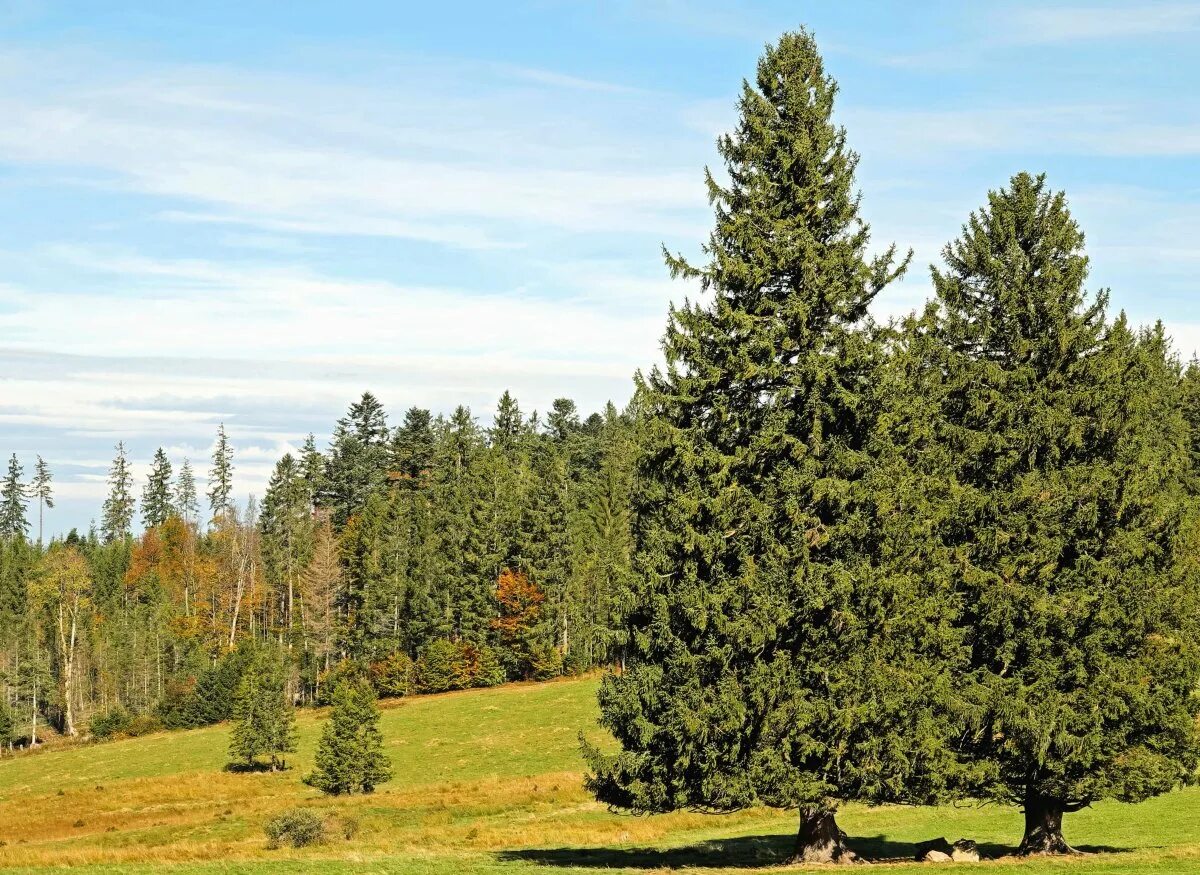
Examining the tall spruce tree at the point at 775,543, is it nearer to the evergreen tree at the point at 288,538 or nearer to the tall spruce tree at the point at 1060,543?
the tall spruce tree at the point at 1060,543

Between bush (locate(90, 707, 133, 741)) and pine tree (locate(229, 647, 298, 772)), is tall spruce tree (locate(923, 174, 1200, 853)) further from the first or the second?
bush (locate(90, 707, 133, 741))

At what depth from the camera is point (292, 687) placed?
11606cm

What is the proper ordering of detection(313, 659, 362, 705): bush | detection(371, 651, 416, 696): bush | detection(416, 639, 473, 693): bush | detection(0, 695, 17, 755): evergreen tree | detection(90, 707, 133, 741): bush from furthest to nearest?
detection(90, 707, 133, 741): bush
detection(0, 695, 17, 755): evergreen tree
detection(313, 659, 362, 705): bush
detection(371, 651, 416, 696): bush
detection(416, 639, 473, 693): bush

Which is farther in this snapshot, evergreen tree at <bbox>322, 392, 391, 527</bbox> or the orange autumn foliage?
evergreen tree at <bbox>322, 392, 391, 527</bbox>

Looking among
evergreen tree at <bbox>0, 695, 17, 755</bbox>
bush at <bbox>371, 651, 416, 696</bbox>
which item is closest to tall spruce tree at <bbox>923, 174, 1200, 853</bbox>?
bush at <bbox>371, 651, 416, 696</bbox>

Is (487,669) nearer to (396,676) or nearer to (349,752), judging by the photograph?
(396,676)

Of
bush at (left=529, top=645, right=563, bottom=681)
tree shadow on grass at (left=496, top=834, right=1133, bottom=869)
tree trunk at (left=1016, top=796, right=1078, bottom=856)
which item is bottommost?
bush at (left=529, top=645, right=563, bottom=681)

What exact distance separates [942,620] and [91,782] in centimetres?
6816

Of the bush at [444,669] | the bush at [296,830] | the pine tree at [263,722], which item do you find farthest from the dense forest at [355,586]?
the bush at [296,830]

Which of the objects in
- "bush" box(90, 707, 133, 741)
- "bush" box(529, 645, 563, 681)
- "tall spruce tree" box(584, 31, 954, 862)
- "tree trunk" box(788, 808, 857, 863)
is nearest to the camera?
"tall spruce tree" box(584, 31, 954, 862)

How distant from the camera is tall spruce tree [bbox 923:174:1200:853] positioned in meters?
24.8

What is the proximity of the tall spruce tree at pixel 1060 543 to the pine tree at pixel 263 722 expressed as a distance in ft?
187

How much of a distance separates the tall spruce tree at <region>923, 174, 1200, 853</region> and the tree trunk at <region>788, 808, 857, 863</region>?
3533 millimetres

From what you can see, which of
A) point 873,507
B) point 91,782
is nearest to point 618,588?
point 873,507
